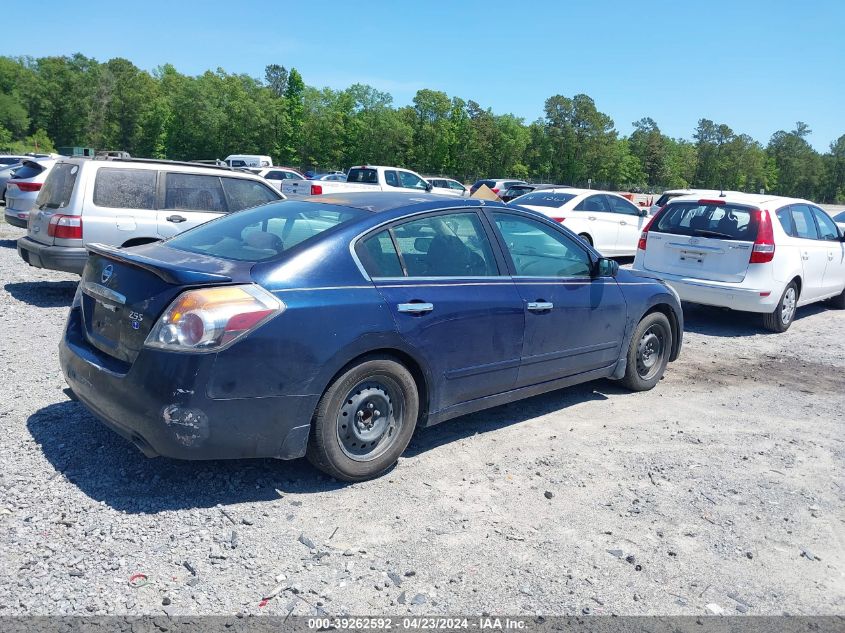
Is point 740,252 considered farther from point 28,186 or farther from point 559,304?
point 28,186

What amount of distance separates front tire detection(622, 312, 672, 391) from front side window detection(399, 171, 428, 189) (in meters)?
17.6

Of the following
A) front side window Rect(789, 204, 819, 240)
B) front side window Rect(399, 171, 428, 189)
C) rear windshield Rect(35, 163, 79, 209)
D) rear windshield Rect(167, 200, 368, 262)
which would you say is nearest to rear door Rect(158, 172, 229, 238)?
rear windshield Rect(35, 163, 79, 209)

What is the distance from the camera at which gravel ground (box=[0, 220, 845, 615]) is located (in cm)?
312

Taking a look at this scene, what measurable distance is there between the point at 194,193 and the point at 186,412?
19.9ft

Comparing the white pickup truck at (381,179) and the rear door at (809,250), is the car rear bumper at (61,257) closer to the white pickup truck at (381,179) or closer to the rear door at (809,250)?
the rear door at (809,250)

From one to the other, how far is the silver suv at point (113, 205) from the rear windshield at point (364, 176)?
14.3 metres

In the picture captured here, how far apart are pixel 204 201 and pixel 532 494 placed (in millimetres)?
6462

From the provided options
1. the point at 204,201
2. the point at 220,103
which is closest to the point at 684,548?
the point at 204,201

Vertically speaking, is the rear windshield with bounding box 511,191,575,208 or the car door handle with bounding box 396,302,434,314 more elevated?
the rear windshield with bounding box 511,191,575,208

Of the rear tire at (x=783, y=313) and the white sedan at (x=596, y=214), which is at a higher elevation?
the white sedan at (x=596, y=214)

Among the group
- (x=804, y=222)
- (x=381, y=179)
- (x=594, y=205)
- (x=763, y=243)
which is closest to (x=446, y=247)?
(x=763, y=243)

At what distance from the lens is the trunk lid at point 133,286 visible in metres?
3.66

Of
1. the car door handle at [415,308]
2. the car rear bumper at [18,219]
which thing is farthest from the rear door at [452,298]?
the car rear bumper at [18,219]

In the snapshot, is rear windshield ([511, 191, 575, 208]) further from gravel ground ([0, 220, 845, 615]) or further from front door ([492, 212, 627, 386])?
gravel ground ([0, 220, 845, 615])
